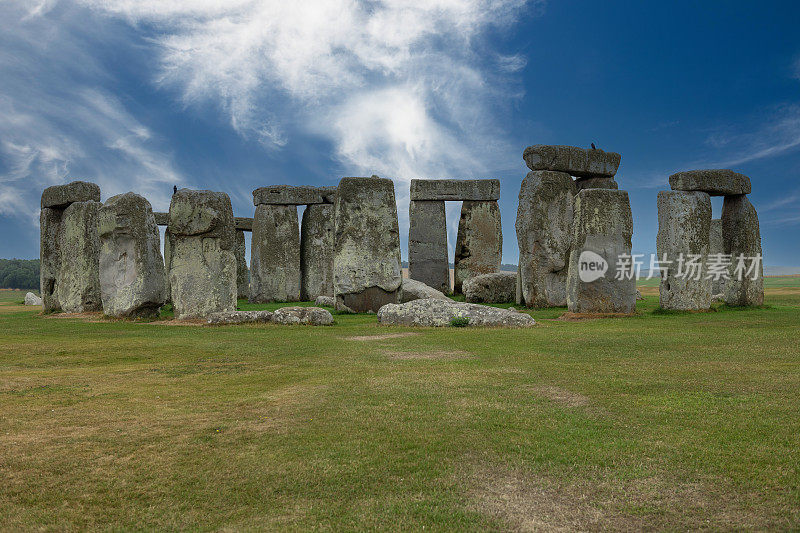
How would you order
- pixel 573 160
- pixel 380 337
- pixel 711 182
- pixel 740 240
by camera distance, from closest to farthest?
pixel 380 337
pixel 711 182
pixel 740 240
pixel 573 160

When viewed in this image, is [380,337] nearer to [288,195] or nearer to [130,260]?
[130,260]

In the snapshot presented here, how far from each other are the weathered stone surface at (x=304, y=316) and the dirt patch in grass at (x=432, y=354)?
3.88 meters

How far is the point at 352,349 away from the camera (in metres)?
7.84

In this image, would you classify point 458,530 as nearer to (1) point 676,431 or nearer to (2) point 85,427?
(1) point 676,431

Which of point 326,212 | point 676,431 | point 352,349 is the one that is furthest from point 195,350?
point 326,212

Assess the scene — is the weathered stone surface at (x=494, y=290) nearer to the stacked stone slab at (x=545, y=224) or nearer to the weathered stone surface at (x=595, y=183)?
the stacked stone slab at (x=545, y=224)

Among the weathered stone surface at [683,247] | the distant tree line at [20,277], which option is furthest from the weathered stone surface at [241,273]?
the distant tree line at [20,277]

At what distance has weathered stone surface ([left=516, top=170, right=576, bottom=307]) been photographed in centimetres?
1550

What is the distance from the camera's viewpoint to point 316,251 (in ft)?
70.0

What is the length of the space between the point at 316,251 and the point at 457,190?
578 cm

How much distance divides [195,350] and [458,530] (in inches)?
248

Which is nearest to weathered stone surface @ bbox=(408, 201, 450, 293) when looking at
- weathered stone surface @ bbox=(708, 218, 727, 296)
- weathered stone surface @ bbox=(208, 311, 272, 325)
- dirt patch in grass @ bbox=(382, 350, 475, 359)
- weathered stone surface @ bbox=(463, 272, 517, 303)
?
weathered stone surface @ bbox=(463, 272, 517, 303)

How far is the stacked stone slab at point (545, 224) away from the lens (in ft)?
50.9

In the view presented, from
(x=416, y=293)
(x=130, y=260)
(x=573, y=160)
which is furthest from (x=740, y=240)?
(x=130, y=260)
